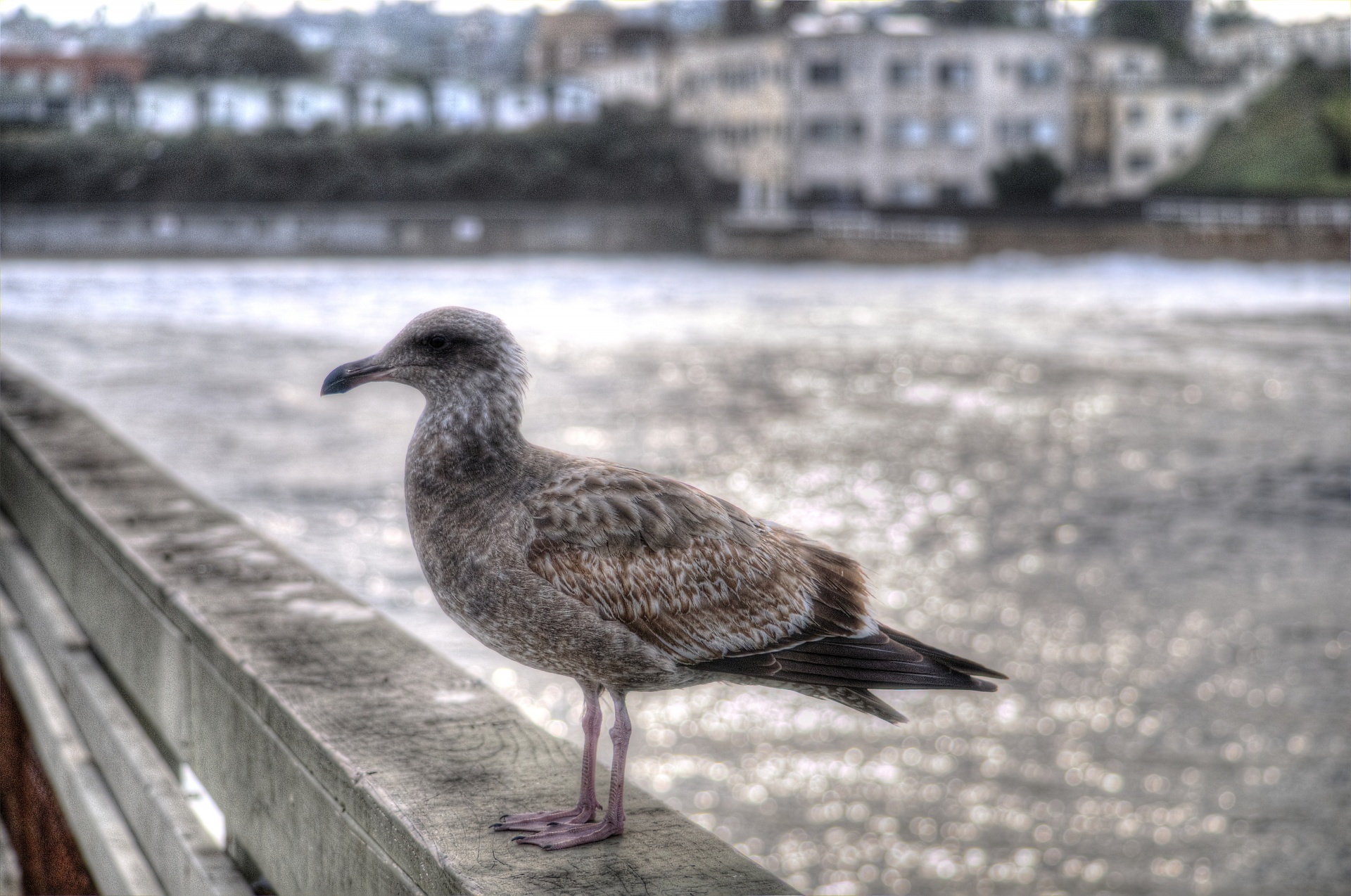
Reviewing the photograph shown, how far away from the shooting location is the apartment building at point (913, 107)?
241 ft

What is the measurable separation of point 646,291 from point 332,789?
56.1m

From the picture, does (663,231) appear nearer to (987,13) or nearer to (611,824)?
(987,13)

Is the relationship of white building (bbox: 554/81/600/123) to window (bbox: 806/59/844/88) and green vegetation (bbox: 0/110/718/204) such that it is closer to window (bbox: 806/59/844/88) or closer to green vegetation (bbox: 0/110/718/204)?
green vegetation (bbox: 0/110/718/204)

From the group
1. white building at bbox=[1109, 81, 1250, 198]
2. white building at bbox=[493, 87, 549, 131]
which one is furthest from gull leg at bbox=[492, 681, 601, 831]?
white building at bbox=[493, 87, 549, 131]

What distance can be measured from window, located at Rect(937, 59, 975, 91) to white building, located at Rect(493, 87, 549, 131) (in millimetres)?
20880

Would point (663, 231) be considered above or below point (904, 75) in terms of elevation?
below

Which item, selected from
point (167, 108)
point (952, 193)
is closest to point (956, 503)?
point (167, 108)

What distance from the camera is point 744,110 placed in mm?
75875

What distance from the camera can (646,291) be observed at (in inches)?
2309

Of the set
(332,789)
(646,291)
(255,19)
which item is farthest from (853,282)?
(332,789)

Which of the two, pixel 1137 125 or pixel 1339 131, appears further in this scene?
pixel 1137 125

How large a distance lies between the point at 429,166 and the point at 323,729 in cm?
7671

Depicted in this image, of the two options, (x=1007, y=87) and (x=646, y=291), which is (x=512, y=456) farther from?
(x=1007, y=87)

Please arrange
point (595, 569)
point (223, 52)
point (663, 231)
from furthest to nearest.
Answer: point (663, 231) < point (223, 52) < point (595, 569)
